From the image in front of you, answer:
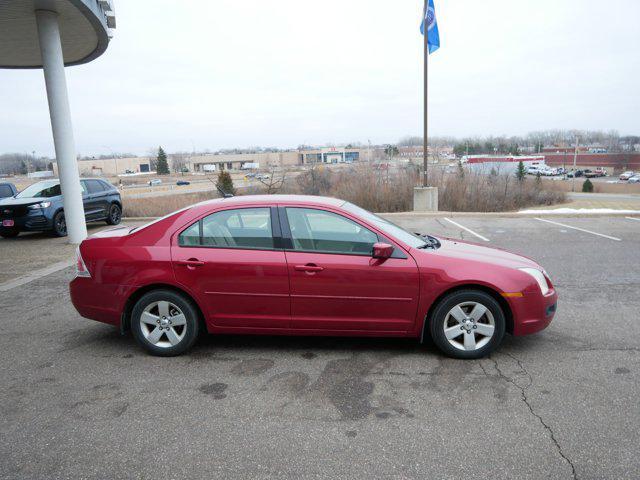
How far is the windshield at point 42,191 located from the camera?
1229 centimetres

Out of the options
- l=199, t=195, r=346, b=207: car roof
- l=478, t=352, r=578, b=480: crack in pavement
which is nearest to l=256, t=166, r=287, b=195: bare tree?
l=199, t=195, r=346, b=207: car roof

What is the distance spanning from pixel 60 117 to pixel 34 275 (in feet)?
13.5

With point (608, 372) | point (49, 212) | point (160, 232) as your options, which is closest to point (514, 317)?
point (608, 372)

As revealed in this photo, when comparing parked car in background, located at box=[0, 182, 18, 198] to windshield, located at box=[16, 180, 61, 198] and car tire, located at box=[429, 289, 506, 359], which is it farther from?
car tire, located at box=[429, 289, 506, 359]

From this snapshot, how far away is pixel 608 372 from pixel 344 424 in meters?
2.42

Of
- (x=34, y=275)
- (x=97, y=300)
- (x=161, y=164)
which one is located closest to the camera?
(x=97, y=300)

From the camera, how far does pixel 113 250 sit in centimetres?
453

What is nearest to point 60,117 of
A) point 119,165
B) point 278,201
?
point 278,201

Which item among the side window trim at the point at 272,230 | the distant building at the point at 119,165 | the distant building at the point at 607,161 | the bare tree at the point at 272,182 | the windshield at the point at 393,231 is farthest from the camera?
the distant building at the point at 119,165

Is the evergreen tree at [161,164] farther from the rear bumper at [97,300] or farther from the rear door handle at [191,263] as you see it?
the rear door handle at [191,263]

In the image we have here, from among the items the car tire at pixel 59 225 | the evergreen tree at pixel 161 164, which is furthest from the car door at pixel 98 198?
the evergreen tree at pixel 161 164

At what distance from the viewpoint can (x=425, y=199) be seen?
16938 millimetres

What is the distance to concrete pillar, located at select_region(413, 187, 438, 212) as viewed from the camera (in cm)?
1684

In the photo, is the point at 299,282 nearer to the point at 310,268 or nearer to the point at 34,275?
the point at 310,268
